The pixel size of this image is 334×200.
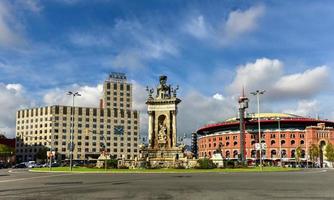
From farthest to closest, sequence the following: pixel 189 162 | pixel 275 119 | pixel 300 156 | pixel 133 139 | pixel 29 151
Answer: pixel 133 139 → pixel 29 151 → pixel 275 119 → pixel 300 156 → pixel 189 162

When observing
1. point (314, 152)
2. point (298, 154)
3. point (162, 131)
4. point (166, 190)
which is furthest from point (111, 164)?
point (298, 154)

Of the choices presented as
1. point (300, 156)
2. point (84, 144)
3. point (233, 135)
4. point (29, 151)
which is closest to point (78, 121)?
point (84, 144)

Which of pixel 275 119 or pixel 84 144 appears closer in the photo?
pixel 275 119

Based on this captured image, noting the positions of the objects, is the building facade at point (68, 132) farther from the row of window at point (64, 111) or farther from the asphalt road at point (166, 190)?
the asphalt road at point (166, 190)

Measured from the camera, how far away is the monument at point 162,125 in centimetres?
7081

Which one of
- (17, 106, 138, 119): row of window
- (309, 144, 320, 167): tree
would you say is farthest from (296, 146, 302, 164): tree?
(17, 106, 138, 119): row of window

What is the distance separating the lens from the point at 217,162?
240ft

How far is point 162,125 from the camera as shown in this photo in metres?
73.5

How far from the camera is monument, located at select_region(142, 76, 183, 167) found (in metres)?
70.8

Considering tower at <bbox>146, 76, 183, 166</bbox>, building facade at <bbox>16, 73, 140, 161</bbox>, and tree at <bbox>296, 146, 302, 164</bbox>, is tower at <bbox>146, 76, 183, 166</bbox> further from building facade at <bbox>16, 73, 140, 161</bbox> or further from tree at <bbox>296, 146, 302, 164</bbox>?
building facade at <bbox>16, 73, 140, 161</bbox>

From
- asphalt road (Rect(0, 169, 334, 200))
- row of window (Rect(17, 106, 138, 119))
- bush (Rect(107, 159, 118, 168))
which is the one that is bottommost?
bush (Rect(107, 159, 118, 168))

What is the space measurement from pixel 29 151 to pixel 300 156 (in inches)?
4679

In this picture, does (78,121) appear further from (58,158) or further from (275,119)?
(275,119)

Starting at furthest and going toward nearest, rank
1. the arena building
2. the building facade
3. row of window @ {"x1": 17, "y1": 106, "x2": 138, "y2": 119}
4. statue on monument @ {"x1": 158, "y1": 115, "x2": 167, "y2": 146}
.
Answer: row of window @ {"x1": 17, "y1": 106, "x2": 138, "y2": 119} < the building facade < the arena building < statue on monument @ {"x1": 158, "y1": 115, "x2": 167, "y2": 146}
